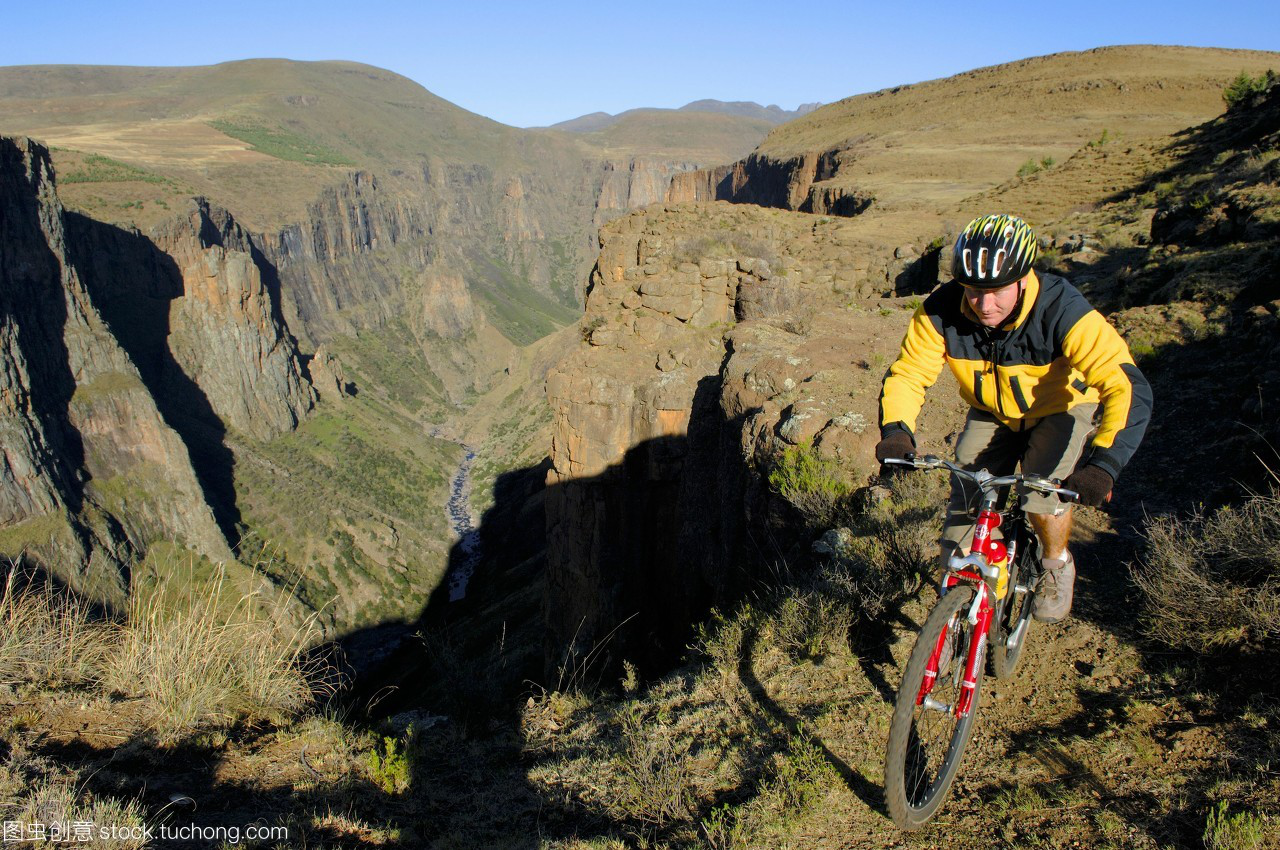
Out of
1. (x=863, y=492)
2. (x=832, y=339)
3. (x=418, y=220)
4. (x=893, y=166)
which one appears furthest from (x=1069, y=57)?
(x=418, y=220)

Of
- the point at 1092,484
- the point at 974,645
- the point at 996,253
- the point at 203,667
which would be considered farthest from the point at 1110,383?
the point at 203,667

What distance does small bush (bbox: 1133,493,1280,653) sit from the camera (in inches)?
159

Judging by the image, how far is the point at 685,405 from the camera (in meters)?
15.6

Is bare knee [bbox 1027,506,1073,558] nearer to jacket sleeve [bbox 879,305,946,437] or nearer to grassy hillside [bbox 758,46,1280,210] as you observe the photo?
jacket sleeve [bbox 879,305,946,437]

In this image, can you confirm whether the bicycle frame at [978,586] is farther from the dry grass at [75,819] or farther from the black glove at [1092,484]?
the dry grass at [75,819]

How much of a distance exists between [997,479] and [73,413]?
8780 cm

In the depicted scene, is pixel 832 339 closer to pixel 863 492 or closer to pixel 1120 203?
pixel 863 492

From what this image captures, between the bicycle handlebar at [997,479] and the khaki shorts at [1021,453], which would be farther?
the khaki shorts at [1021,453]

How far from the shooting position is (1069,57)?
58094 millimetres

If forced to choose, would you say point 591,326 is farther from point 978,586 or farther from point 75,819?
point 75,819

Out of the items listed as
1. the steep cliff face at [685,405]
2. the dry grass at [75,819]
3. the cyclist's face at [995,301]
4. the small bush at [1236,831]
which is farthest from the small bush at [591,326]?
the small bush at [1236,831]

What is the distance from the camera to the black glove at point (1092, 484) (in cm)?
315

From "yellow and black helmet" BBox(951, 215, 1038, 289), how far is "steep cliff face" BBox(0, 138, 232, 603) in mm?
71755

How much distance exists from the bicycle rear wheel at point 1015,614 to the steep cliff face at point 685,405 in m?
3.62
